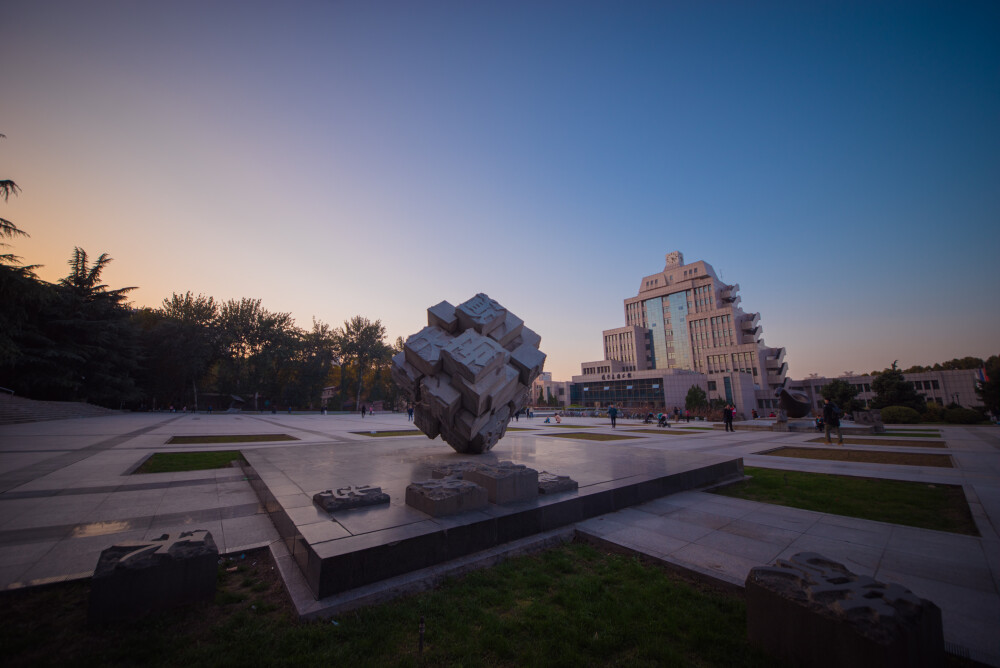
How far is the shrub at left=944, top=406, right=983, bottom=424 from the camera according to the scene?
31.7 meters

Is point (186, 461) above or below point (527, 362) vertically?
below

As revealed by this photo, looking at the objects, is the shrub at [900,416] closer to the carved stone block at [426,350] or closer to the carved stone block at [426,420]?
the carved stone block at [426,420]

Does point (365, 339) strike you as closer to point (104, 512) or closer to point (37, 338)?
point (37, 338)

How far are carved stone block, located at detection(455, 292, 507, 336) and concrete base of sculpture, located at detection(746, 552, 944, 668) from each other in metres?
8.72

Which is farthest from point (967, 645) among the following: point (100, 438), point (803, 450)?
point (100, 438)

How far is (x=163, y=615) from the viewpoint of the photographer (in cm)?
366

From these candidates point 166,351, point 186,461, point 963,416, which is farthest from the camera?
point 166,351

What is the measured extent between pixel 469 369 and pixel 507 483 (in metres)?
3.91

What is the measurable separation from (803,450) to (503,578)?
16547 mm

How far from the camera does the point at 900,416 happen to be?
3247cm

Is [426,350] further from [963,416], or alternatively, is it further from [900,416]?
[963,416]

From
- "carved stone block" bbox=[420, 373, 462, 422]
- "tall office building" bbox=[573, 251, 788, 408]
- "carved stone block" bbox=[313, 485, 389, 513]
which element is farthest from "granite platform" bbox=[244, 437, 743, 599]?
"tall office building" bbox=[573, 251, 788, 408]

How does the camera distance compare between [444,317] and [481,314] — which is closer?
[481,314]

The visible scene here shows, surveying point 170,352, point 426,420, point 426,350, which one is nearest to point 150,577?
point 426,350
